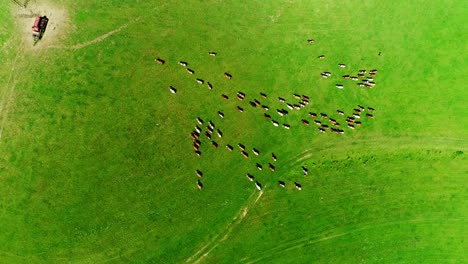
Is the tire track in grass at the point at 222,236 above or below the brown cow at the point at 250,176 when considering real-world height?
below

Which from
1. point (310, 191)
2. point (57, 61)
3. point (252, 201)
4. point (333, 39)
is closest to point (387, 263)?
point (310, 191)

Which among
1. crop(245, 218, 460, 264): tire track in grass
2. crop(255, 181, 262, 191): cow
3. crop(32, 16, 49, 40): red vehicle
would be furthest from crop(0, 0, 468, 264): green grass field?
crop(32, 16, 49, 40): red vehicle

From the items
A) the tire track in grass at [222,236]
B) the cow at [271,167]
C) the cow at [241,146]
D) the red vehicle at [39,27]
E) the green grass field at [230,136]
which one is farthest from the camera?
the cow at [271,167]

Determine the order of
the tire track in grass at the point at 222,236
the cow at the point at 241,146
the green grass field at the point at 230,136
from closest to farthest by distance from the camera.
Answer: the green grass field at the point at 230,136 → the tire track in grass at the point at 222,236 → the cow at the point at 241,146

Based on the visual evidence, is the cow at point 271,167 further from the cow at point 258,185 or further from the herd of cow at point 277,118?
the cow at point 258,185

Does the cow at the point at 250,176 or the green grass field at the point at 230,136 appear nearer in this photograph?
the green grass field at the point at 230,136

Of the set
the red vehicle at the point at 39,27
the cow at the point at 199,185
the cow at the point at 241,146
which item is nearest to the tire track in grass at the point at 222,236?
the cow at the point at 199,185
